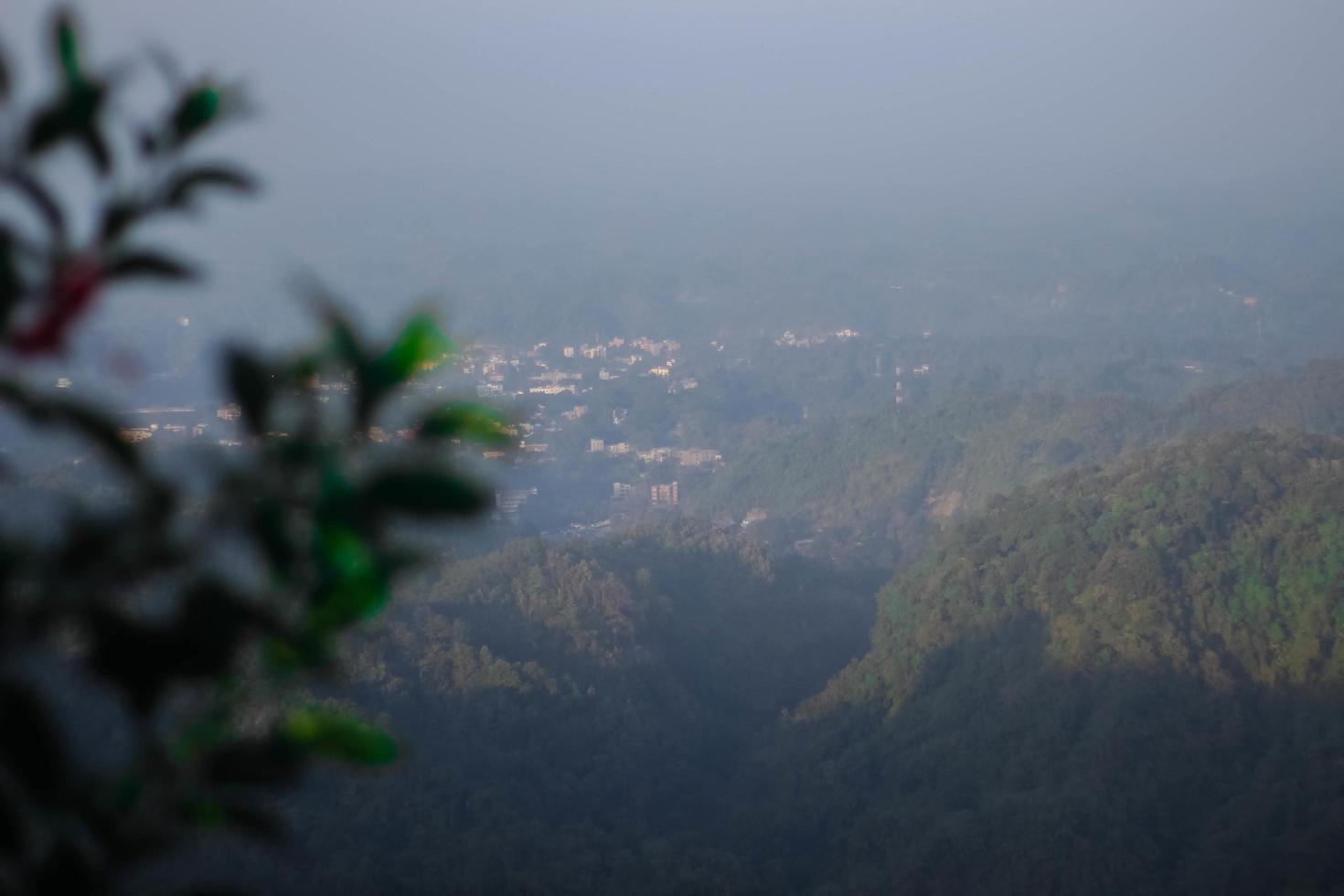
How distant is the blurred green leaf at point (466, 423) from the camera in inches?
41.3

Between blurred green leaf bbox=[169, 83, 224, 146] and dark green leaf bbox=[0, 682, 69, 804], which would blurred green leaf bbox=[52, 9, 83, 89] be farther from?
dark green leaf bbox=[0, 682, 69, 804]

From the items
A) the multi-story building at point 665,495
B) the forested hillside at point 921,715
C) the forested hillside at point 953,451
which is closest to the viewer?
the forested hillside at point 921,715

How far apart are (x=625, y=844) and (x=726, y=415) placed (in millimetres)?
34347

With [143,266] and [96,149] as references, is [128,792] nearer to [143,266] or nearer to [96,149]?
[143,266]

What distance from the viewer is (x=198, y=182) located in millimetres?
1161

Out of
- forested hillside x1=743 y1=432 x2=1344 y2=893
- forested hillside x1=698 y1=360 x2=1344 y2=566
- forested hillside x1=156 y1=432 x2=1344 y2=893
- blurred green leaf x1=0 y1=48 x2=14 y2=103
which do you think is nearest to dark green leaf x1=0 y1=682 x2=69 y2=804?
blurred green leaf x1=0 y1=48 x2=14 y2=103

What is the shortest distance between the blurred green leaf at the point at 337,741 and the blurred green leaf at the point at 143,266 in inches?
18.6

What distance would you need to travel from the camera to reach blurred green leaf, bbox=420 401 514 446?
41.3 inches

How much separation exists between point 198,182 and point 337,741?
598 millimetres

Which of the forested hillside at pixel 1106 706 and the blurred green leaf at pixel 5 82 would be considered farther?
the forested hillside at pixel 1106 706

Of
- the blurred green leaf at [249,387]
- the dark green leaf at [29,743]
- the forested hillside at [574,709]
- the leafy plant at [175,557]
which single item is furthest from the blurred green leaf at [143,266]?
the forested hillside at [574,709]

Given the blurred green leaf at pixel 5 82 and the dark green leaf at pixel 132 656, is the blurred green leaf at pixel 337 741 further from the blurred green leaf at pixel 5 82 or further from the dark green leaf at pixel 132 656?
the blurred green leaf at pixel 5 82

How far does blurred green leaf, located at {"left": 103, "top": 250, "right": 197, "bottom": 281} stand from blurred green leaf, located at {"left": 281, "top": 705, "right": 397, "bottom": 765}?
47 cm

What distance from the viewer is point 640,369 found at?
174 ft
